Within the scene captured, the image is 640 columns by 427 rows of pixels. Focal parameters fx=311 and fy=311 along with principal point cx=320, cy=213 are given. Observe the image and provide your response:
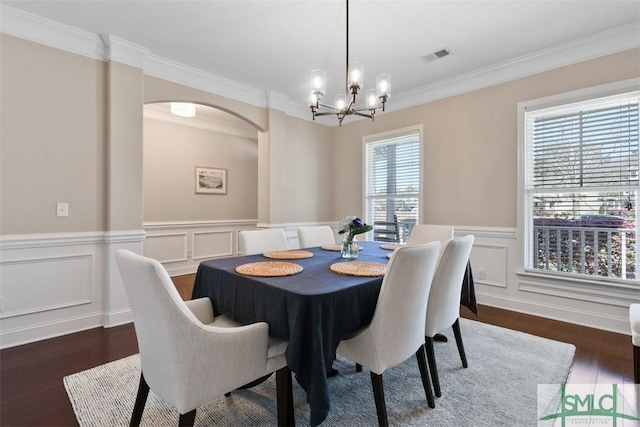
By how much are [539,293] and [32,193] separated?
4.80 meters

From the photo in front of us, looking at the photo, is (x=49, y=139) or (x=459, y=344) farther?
(x=49, y=139)

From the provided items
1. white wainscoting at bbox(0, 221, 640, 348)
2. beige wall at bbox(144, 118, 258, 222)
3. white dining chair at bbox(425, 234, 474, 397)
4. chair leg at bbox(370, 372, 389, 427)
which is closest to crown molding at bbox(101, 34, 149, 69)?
white wainscoting at bbox(0, 221, 640, 348)

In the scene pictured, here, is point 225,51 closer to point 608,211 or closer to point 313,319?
point 313,319

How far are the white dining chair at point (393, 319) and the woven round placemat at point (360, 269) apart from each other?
0.23 meters

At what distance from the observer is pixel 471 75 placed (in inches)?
141

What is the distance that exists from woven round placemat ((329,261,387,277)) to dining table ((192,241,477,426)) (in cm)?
2

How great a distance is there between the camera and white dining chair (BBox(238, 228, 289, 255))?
269cm

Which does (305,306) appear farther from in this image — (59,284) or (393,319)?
(59,284)

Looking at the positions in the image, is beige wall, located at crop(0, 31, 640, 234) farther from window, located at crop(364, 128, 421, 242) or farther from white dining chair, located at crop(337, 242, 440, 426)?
white dining chair, located at crop(337, 242, 440, 426)

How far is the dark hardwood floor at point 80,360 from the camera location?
173 cm

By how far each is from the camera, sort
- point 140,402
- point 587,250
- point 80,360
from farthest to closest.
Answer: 1. point 587,250
2. point 80,360
3. point 140,402

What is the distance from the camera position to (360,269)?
1867 millimetres

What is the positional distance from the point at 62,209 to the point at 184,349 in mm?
2424

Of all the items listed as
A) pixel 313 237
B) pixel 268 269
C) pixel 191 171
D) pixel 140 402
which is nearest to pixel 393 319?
pixel 268 269
